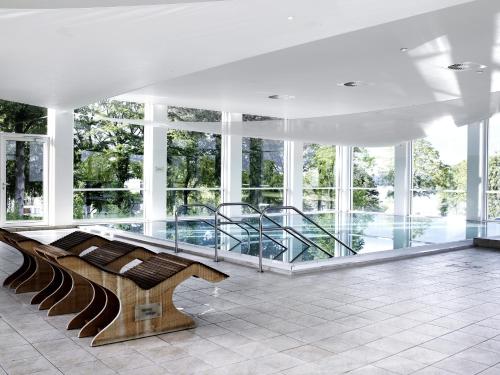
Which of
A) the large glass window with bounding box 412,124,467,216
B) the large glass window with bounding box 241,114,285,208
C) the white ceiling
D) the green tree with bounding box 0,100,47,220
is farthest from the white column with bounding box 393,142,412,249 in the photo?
the green tree with bounding box 0,100,47,220

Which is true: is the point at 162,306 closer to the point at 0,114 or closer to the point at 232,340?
the point at 232,340

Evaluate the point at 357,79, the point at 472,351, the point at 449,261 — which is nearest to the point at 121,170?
the point at 357,79

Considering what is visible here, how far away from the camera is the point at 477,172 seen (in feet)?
46.9

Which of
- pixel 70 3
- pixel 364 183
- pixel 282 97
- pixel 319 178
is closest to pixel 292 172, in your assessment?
pixel 319 178

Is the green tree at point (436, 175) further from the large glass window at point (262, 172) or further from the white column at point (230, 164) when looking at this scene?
the white column at point (230, 164)

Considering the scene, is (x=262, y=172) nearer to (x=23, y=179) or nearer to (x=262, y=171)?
(x=262, y=171)

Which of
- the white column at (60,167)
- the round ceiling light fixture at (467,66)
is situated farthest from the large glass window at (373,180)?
the white column at (60,167)

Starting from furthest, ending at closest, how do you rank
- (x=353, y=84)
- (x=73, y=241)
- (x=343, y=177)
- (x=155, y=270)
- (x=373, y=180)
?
(x=343, y=177) → (x=373, y=180) → (x=353, y=84) → (x=73, y=241) → (x=155, y=270)

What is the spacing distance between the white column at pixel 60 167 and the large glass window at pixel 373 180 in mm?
10390

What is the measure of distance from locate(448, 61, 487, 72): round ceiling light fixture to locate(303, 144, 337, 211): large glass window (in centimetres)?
982

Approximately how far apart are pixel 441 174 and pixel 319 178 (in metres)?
4.23

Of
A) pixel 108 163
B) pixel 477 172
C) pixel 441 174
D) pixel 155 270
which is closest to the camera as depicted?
pixel 155 270

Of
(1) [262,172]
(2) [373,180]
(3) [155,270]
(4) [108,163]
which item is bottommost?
(3) [155,270]

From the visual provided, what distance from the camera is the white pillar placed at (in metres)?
13.7
